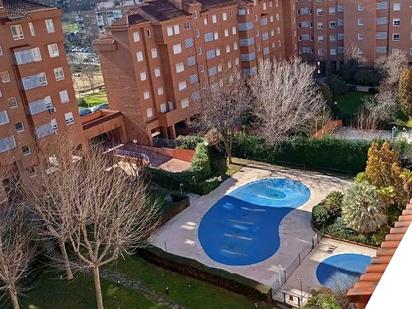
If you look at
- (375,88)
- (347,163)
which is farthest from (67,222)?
(375,88)

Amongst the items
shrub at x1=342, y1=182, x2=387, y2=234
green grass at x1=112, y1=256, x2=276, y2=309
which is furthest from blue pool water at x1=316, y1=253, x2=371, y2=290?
green grass at x1=112, y1=256, x2=276, y2=309

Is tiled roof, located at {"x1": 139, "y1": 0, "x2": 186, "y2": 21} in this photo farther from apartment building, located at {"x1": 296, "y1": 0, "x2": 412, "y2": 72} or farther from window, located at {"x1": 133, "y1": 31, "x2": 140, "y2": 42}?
apartment building, located at {"x1": 296, "y1": 0, "x2": 412, "y2": 72}

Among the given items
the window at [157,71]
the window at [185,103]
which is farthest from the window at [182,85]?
the window at [157,71]

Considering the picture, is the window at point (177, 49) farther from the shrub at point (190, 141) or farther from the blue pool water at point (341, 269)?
the blue pool water at point (341, 269)

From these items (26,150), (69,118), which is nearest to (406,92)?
(69,118)

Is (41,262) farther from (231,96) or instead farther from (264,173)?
(231,96)

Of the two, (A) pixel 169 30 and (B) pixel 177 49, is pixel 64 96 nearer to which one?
(A) pixel 169 30
